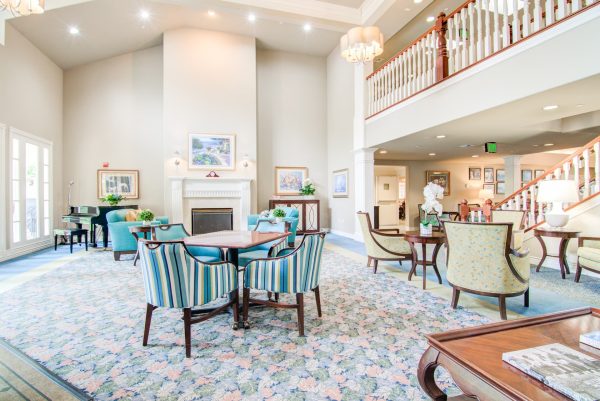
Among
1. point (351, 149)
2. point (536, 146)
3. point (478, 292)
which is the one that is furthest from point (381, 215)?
point (478, 292)

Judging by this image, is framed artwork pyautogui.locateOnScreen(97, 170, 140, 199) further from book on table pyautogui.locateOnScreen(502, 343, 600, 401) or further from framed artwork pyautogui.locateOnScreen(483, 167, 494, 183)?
framed artwork pyautogui.locateOnScreen(483, 167, 494, 183)

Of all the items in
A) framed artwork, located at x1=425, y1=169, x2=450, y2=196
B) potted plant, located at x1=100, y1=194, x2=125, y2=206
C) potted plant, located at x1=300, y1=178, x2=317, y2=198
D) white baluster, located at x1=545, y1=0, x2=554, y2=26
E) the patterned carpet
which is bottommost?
the patterned carpet

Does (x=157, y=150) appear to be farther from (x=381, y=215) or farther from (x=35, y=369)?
(x=381, y=215)

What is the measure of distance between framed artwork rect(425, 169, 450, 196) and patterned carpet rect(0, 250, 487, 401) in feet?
26.0

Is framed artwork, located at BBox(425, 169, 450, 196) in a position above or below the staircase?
above

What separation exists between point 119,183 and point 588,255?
364 inches

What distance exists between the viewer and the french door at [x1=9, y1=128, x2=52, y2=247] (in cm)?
570

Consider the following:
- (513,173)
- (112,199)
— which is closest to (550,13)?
(513,173)

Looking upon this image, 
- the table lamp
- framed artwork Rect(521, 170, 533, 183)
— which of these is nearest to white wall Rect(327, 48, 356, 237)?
the table lamp

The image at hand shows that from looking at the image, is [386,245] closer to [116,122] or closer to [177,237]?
[177,237]

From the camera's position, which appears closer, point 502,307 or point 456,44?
point 502,307

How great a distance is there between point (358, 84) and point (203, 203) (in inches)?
190

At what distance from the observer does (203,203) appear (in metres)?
7.97

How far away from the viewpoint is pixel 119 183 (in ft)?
26.1
